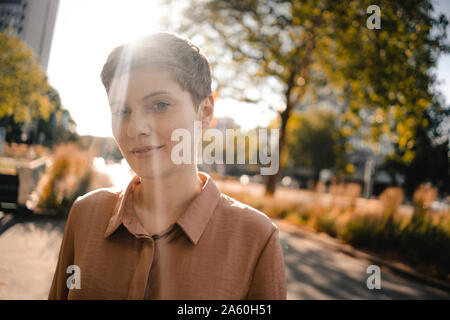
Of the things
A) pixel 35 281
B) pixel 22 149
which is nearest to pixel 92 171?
pixel 35 281

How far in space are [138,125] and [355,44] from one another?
5.58m

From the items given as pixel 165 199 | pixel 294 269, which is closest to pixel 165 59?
pixel 165 199

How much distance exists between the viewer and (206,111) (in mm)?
1078

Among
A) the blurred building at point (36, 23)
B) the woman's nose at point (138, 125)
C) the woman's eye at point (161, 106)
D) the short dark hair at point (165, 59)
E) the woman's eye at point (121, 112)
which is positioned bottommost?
the woman's nose at point (138, 125)

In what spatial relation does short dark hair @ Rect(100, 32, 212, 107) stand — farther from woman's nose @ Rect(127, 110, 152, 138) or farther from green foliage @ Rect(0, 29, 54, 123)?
green foliage @ Rect(0, 29, 54, 123)

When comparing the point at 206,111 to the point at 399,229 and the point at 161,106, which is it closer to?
the point at 161,106

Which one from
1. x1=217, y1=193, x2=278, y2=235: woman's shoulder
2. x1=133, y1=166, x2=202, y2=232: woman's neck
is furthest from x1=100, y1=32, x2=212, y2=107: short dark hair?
x1=217, y1=193, x2=278, y2=235: woman's shoulder

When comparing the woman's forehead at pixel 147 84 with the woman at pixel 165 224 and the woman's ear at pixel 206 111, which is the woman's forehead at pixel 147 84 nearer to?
the woman at pixel 165 224

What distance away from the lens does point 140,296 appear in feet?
2.81

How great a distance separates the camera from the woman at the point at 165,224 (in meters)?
0.88

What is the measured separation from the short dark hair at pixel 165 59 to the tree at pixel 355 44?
1560 millimetres

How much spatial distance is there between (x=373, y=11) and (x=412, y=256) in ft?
18.9

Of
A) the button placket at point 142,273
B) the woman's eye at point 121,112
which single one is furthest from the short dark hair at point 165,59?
the button placket at point 142,273
